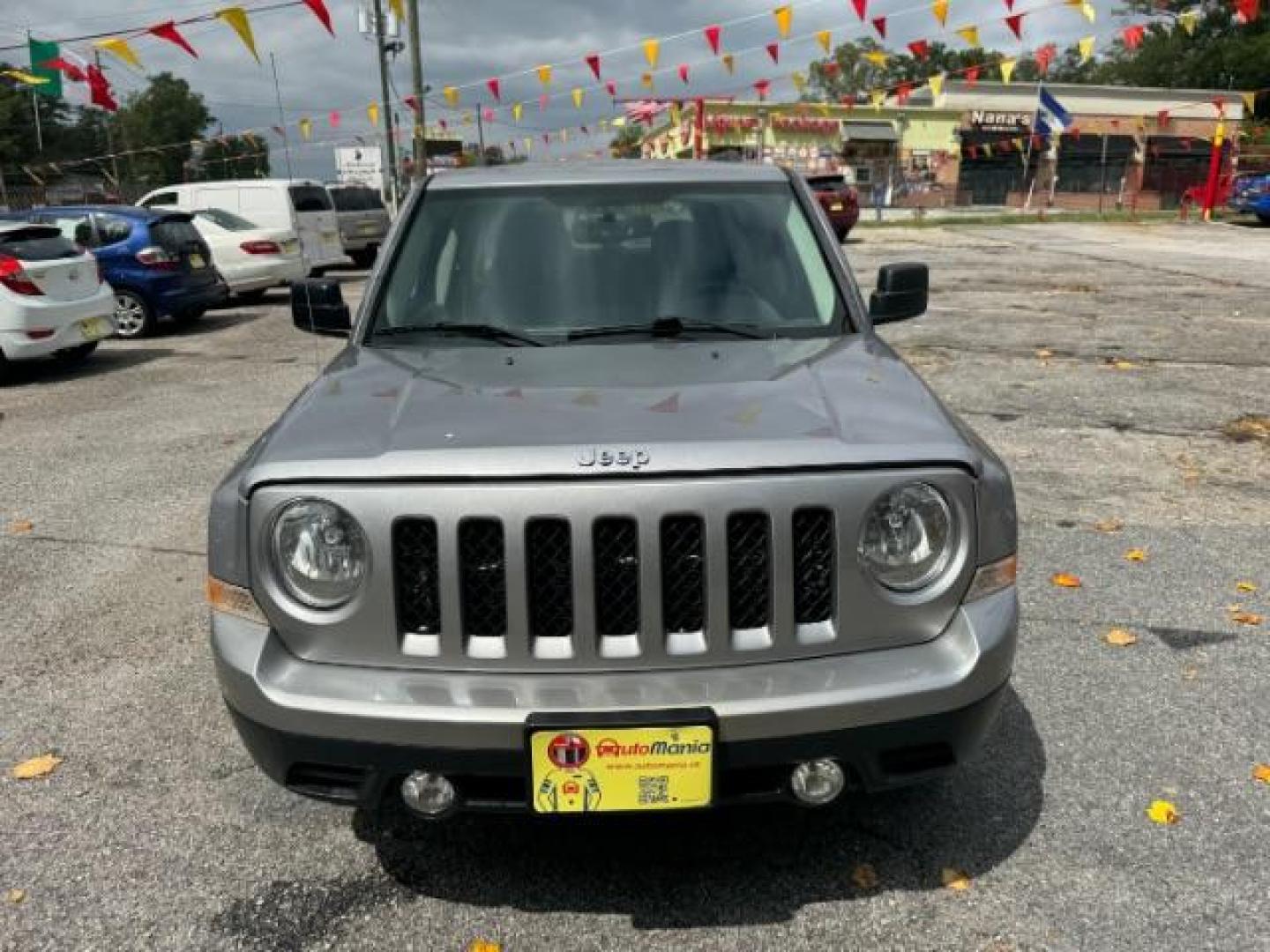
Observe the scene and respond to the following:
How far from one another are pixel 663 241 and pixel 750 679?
5.93 feet

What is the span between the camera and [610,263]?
10.9 ft

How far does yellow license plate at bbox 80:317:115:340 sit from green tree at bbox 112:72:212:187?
7128 centimetres

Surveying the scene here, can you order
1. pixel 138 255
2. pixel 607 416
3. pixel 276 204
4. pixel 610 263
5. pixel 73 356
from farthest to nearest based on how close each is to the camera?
pixel 276 204
pixel 138 255
pixel 73 356
pixel 610 263
pixel 607 416

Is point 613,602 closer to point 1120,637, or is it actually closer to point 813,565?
point 813,565

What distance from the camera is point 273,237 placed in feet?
48.5

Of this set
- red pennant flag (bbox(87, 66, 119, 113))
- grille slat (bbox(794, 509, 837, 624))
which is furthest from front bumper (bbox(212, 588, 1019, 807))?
red pennant flag (bbox(87, 66, 119, 113))

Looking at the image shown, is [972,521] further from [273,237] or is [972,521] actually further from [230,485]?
[273,237]

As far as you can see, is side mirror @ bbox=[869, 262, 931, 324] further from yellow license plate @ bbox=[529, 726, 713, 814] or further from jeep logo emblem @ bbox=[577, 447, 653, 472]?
yellow license plate @ bbox=[529, 726, 713, 814]

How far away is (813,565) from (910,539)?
0.77 ft

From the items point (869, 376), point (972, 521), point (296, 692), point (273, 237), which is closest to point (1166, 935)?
point (972, 521)

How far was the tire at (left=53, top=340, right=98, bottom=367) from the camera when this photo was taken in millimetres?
10633

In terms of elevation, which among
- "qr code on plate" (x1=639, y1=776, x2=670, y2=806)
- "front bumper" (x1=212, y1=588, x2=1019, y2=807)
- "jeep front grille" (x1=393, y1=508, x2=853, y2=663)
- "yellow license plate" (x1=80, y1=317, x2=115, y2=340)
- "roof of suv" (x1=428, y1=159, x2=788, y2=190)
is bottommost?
"yellow license plate" (x1=80, y1=317, x2=115, y2=340)

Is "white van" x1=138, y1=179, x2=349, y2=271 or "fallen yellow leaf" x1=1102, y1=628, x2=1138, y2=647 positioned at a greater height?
"white van" x1=138, y1=179, x2=349, y2=271

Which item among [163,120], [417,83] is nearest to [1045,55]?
[417,83]
